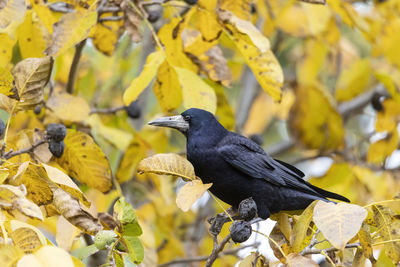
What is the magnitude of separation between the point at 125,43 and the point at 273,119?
246cm

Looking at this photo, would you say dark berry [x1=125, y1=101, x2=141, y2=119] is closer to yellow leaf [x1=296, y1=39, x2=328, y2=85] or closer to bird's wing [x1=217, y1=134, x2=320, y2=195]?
bird's wing [x1=217, y1=134, x2=320, y2=195]

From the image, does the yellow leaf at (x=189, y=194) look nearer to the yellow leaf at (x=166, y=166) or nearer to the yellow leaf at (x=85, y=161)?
the yellow leaf at (x=166, y=166)

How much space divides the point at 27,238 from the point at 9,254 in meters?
0.15

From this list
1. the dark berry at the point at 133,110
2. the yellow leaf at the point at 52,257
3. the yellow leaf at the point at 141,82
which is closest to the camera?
the yellow leaf at the point at 52,257

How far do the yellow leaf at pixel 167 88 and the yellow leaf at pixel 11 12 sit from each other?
0.77 m

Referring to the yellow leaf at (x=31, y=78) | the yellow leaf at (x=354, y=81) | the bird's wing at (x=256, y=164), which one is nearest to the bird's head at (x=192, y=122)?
the bird's wing at (x=256, y=164)

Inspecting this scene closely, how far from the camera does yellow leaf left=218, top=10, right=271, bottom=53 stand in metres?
2.68

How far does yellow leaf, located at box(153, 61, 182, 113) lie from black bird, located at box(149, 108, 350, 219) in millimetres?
128

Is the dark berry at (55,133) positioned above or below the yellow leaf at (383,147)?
above

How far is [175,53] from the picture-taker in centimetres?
316

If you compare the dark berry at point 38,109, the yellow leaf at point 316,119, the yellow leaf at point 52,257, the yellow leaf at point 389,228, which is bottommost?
the yellow leaf at point 316,119

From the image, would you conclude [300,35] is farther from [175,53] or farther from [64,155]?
[64,155]

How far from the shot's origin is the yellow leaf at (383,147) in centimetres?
414

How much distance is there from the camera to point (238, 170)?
330 cm
